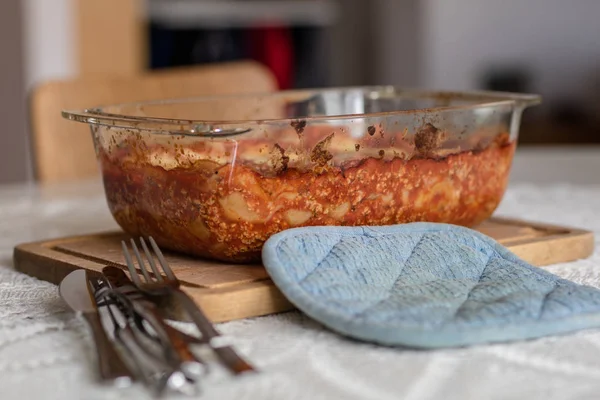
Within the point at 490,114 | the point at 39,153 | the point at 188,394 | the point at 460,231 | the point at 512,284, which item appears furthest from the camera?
the point at 39,153

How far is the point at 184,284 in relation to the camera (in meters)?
0.66

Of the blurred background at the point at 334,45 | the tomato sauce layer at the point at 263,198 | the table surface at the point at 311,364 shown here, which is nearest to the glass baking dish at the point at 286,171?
the tomato sauce layer at the point at 263,198

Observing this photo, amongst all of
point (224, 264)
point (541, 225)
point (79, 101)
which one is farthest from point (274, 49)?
point (224, 264)

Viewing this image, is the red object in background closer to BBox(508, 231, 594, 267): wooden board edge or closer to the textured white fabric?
BBox(508, 231, 594, 267): wooden board edge

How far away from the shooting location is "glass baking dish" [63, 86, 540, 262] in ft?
2.30

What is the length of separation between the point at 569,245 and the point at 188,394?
1.57 feet

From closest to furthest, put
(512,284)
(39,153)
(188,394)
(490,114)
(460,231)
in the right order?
(188,394), (512,284), (460,231), (490,114), (39,153)

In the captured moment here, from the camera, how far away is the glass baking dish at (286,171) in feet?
2.30

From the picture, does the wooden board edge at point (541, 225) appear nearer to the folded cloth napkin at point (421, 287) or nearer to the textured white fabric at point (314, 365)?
the folded cloth napkin at point (421, 287)

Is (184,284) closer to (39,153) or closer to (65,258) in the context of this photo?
(65,258)

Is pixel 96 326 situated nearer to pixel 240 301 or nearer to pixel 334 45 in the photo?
pixel 240 301

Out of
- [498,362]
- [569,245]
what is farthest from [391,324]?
[569,245]

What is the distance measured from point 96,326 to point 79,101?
3.60 feet

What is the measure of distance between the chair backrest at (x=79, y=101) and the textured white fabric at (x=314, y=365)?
0.89 m
